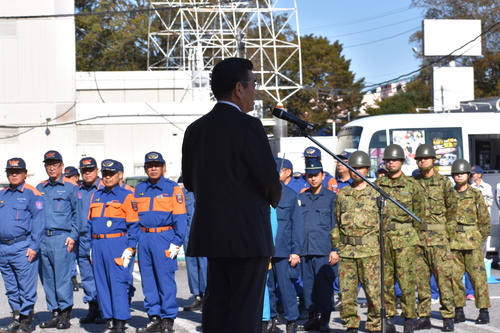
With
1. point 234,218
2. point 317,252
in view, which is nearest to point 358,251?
point 317,252

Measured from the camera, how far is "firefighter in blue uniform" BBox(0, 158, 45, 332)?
1004 centimetres

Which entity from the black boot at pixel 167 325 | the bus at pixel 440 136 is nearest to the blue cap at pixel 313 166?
the black boot at pixel 167 325

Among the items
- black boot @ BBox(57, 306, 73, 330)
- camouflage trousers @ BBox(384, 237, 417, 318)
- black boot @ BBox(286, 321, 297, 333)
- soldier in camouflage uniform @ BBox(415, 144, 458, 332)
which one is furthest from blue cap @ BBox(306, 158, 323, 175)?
black boot @ BBox(57, 306, 73, 330)

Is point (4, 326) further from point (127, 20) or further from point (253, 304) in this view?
point (127, 20)

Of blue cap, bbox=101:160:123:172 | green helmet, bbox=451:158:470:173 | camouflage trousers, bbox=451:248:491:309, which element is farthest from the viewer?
green helmet, bbox=451:158:470:173

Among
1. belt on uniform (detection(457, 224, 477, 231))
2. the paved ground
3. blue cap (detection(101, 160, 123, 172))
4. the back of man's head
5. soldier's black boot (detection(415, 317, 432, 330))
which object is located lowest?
the paved ground

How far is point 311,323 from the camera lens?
10203mm

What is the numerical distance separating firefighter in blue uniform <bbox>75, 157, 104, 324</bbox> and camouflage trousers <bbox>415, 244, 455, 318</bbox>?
4.04 m

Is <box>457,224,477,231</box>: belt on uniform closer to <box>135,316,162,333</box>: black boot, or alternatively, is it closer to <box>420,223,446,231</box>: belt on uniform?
<box>420,223,446,231</box>: belt on uniform

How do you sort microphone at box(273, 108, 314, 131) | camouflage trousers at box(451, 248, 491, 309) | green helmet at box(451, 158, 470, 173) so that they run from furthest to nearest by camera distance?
green helmet at box(451, 158, 470, 173)
camouflage trousers at box(451, 248, 491, 309)
microphone at box(273, 108, 314, 131)

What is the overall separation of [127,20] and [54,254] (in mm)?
46220

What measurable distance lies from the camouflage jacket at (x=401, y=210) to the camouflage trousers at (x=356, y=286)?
0.55m

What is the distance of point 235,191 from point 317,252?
5375 mm

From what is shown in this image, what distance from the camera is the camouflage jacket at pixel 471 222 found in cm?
1079
